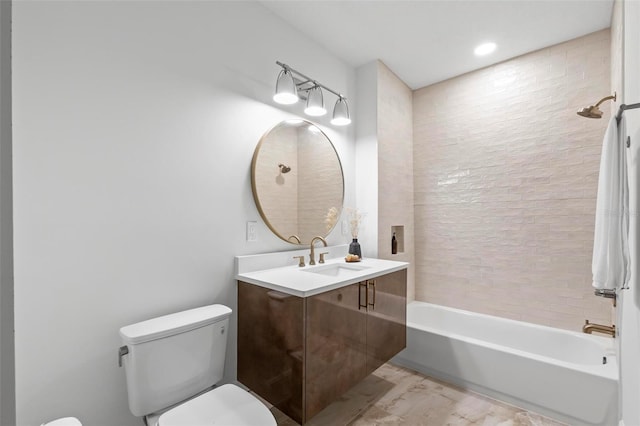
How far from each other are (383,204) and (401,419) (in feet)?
5.40

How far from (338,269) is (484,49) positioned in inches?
87.0

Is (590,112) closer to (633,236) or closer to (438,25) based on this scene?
(633,236)

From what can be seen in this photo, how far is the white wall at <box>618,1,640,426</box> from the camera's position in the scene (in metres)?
1.23

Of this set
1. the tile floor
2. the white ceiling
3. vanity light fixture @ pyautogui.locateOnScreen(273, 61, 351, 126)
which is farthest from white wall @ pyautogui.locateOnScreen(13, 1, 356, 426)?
Result: the tile floor

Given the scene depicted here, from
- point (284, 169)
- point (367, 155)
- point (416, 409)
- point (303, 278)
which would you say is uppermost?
point (367, 155)

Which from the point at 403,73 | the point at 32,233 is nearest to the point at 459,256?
the point at 403,73

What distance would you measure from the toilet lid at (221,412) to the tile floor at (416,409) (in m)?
0.71

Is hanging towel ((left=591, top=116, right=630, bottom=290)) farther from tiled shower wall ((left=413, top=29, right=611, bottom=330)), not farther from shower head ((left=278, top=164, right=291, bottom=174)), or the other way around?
shower head ((left=278, top=164, right=291, bottom=174))

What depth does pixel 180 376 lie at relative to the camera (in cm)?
141

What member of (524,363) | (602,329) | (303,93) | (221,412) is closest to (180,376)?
(221,412)

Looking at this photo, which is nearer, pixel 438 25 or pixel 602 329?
pixel 602 329

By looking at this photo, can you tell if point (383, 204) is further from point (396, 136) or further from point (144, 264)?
point (144, 264)

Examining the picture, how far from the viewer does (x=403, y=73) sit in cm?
303

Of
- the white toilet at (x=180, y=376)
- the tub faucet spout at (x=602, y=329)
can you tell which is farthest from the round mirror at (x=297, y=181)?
the tub faucet spout at (x=602, y=329)
